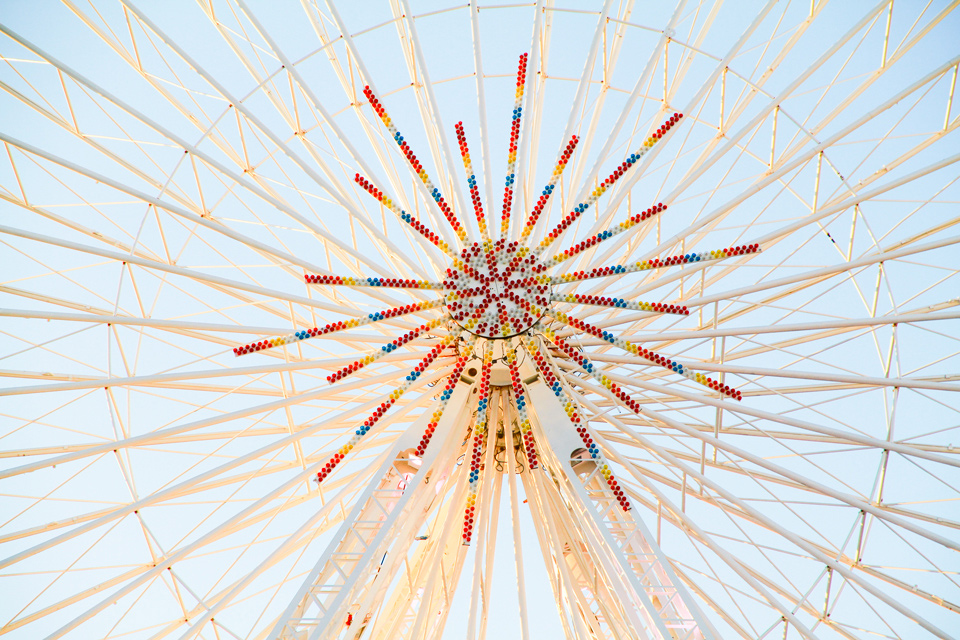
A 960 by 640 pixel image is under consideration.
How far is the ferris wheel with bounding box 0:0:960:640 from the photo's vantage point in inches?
548

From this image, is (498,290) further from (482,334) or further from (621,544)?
(621,544)

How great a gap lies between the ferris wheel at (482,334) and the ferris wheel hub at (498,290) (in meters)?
0.07

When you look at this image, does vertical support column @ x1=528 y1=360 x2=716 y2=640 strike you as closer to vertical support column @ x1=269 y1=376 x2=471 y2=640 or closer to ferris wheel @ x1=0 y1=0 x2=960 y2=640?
ferris wheel @ x1=0 y1=0 x2=960 y2=640

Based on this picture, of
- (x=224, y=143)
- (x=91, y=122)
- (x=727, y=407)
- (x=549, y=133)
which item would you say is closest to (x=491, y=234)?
(x=727, y=407)

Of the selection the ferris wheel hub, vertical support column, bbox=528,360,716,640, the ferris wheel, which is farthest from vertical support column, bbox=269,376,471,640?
vertical support column, bbox=528,360,716,640

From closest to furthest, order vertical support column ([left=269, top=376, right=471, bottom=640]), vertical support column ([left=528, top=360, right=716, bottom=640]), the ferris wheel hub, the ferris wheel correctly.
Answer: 1. vertical support column ([left=528, top=360, right=716, bottom=640])
2. vertical support column ([left=269, top=376, right=471, bottom=640])
3. the ferris wheel
4. the ferris wheel hub

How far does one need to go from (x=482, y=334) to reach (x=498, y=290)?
0.85 m

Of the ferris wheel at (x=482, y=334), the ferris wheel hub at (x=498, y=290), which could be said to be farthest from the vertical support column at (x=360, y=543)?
the ferris wheel hub at (x=498, y=290)

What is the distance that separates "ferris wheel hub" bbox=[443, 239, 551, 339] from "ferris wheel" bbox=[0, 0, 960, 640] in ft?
0.22

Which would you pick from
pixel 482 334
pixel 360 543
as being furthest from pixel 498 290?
pixel 360 543

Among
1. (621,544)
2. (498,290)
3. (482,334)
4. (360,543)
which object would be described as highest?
(498,290)

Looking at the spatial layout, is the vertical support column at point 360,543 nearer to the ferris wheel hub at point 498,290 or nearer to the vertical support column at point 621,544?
the ferris wheel hub at point 498,290

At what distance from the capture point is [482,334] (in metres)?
14.4

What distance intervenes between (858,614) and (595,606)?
8.17m
